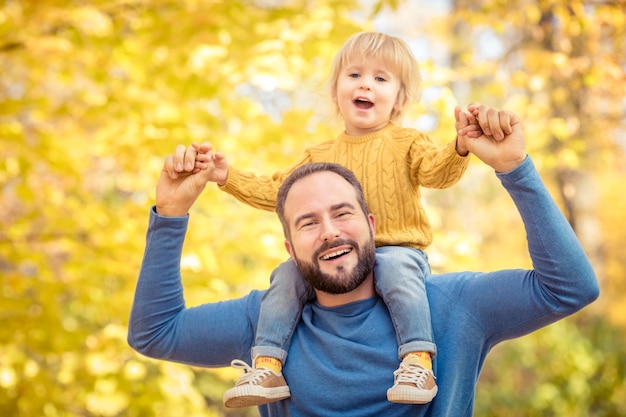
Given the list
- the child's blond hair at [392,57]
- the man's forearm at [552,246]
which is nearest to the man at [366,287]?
the man's forearm at [552,246]

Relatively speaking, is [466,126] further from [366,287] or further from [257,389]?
[257,389]

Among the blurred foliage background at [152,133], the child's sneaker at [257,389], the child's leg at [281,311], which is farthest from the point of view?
the blurred foliage background at [152,133]

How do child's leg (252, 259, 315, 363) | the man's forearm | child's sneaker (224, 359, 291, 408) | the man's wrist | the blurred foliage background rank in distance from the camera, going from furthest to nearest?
the blurred foliage background → the man's wrist → child's leg (252, 259, 315, 363) → child's sneaker (224, 359, 291, 408) → the man's forearm

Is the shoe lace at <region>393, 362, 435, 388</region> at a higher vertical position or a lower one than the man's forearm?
lower

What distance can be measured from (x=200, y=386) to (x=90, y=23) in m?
5.04

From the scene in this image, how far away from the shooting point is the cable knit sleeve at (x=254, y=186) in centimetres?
202

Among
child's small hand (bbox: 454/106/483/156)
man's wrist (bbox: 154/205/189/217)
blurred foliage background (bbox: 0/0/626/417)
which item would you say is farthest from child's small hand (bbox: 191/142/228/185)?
blurred foliage background (bbox: 0/0/626/417)

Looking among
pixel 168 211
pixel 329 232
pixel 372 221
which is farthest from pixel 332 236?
pixel 168 211

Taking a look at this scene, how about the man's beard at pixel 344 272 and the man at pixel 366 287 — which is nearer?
the man at pixel 366 287

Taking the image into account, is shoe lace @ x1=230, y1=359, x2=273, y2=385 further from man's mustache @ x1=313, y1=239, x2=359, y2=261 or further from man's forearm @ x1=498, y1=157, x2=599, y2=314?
man's forearm @ x1=498, y1=157, x2=599, y2=314

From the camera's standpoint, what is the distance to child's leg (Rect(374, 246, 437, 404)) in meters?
1.70

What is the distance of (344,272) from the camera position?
1.81 meters

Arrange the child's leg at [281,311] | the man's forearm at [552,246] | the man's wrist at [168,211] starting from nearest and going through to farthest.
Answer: the man's forearm at [552,246], the child's leg at [281,311], the man's wrist at [168,211]

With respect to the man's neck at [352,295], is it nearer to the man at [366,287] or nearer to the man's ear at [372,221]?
the man at [366,287]
